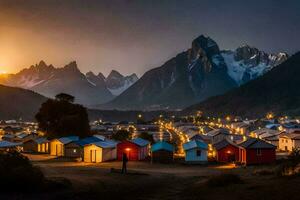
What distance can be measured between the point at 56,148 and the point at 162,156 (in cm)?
2157

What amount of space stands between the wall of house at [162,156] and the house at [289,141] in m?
26.0

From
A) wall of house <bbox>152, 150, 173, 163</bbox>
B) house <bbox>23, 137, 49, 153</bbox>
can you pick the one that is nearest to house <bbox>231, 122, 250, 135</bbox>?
house <bbox>23, 137, 49, 153</bbox>

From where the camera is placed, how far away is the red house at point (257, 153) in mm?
60750

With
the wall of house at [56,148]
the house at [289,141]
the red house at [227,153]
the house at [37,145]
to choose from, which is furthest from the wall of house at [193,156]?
the house at [37,145]

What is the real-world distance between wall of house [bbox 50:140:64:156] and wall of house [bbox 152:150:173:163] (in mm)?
18335

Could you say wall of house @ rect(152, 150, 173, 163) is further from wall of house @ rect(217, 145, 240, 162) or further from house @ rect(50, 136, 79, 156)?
house @ rect(50, 136, 79, 156)

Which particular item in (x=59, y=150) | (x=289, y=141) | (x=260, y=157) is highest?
(x=289, y=141)

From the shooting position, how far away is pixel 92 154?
212 ft

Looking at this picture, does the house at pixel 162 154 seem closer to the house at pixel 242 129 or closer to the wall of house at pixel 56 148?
the wall of house at pixel 56 148

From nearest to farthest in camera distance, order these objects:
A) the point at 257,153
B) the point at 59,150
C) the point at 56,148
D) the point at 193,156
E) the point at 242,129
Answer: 1. the point at 257,153
2. the point at 193,156
3. the point at 59,150
4. the point at 56,148
5. the point at 242,129

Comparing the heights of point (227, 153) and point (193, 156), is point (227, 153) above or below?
above

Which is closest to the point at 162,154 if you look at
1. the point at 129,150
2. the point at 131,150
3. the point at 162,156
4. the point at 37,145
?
the point at 162,156

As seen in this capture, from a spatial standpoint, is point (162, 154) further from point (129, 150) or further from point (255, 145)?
point (255, 145)

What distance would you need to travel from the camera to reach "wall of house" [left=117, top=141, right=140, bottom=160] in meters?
66.5
